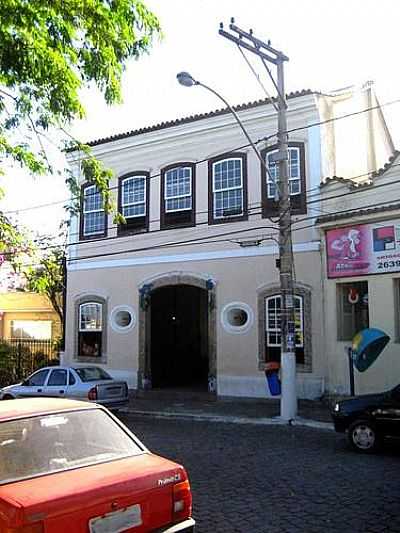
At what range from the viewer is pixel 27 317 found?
31250 millimetres

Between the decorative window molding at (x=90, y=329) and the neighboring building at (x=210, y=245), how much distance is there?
0.14ft

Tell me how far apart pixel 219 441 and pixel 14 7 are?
26.3ft

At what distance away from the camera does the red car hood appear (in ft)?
12.2

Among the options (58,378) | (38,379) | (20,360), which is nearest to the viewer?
(58,378)

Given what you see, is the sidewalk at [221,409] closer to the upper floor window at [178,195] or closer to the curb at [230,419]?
the curb at [230,419]

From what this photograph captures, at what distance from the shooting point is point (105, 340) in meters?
21.4

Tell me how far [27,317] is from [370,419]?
80.5 ft

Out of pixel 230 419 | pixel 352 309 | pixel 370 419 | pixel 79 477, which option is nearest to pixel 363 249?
pixel 352 309

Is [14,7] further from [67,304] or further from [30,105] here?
[67,304]

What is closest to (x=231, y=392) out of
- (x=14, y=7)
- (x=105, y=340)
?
(x=105, y=340)

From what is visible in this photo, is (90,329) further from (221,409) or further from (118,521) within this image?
(118,521)

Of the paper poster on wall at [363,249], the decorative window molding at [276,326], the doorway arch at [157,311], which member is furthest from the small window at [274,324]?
the doorway arch at [157,311]

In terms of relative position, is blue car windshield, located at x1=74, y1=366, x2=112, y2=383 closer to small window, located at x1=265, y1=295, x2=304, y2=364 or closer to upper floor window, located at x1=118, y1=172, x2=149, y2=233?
small window, located at x1=265, y1=295, x2=304, y2=364

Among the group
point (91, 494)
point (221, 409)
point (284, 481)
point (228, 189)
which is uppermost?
point (228, 189)
